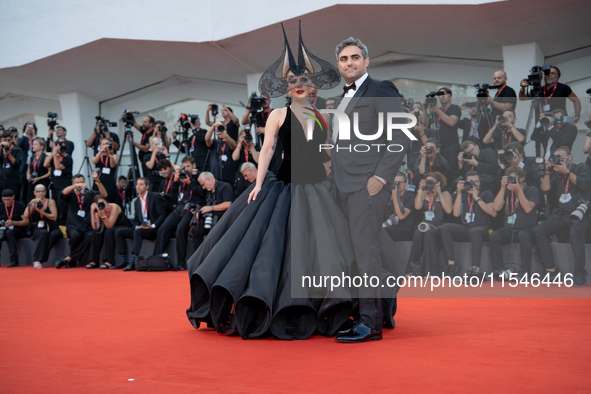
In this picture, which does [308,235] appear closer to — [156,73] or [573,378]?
[573,378]

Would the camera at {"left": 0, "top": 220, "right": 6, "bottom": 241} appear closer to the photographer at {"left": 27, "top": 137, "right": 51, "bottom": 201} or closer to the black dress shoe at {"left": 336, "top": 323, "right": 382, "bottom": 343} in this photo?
the photographer at {"left": 27, "top": 137, "right": 51, "bottom": 201}

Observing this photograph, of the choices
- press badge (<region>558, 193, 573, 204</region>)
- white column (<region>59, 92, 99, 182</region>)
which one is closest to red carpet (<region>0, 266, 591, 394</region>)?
press badge (<region>558, 193, 573, 204</region>)

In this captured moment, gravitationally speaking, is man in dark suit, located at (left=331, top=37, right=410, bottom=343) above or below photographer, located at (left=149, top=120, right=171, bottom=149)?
below

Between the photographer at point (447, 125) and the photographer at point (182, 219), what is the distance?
10.1 ft

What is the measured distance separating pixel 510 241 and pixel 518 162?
82 cm

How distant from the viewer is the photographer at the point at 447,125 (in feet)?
23.2

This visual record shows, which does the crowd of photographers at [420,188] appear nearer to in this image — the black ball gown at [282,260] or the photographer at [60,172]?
the photographer at [60,172]

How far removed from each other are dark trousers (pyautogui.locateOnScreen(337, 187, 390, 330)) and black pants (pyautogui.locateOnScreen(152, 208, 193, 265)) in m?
4.95

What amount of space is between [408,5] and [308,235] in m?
5.67

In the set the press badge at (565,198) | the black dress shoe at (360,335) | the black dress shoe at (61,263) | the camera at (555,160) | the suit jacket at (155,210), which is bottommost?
the black dress shoe at (61,263)

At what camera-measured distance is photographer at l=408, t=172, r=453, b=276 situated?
6.33m

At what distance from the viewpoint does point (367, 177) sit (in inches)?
117

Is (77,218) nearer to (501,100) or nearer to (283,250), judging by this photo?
(501,100)

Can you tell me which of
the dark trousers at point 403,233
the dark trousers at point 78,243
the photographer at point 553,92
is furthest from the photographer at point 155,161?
Answer: the photographer at point 553,92
